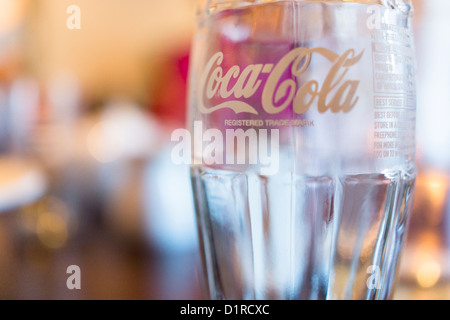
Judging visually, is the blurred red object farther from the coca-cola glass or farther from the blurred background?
the coca-cola glass

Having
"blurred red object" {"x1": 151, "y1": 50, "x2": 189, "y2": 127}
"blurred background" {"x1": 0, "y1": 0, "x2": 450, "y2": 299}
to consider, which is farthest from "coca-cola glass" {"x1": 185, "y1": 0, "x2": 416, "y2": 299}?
"blurred red object" {"x1": 151, "y1": 50, "x2": 189, "y2": 127}

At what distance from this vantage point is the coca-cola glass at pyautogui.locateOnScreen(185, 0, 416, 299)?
0.22m

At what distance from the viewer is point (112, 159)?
747mm

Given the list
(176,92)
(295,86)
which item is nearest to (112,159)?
(176,92)

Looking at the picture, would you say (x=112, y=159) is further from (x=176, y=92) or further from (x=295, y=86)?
(x=295, y=86)

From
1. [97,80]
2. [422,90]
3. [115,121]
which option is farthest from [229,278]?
[97,80]

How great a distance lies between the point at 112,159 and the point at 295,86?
57 centimetres

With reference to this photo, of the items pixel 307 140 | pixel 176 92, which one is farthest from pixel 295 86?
pixel 176 92

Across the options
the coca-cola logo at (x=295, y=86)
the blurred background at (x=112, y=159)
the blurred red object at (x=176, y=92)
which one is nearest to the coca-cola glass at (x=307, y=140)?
the coca-cola logo at (x=295, y=86)

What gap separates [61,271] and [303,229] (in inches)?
13.1

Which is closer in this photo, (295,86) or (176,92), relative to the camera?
(295,86)

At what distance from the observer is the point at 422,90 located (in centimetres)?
35

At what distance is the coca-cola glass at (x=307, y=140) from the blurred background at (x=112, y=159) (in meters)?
0.13

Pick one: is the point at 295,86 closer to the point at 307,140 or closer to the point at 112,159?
the point at 307,140
